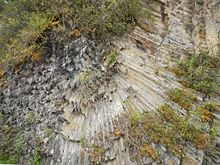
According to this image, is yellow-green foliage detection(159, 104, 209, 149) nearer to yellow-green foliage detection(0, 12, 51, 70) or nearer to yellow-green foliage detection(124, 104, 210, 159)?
yellow-green foliage detection(124, 104, 210, 159)

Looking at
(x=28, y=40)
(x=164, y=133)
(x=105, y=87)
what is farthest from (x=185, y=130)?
(x=28, y=40)

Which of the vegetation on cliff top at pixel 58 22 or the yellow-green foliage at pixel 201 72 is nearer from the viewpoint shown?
the yellow-green foliage at pixel 201 72

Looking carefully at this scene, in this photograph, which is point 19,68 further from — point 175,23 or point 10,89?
point 175,23

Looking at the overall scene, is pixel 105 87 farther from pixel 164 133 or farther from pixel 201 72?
pixel 201 72

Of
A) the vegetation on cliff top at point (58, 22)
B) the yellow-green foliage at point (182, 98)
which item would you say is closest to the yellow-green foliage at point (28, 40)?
the vegetation on cliff top at point (58, 22)

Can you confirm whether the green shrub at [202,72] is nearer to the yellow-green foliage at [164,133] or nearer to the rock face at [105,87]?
the rock face at [105,87]

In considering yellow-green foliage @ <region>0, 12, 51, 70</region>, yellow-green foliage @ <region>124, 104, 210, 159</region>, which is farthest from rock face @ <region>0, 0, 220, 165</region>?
yellow-green foliage @ <region>0, 12, 51, 70</region>
